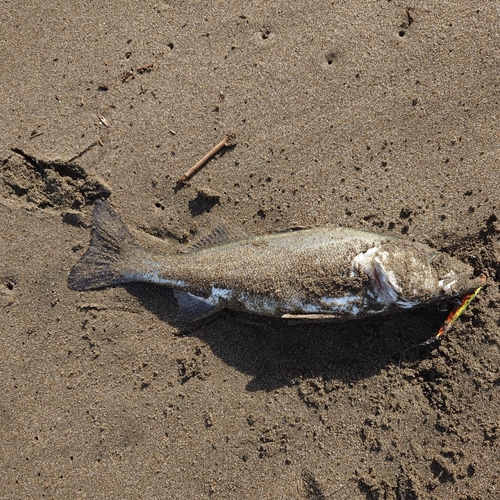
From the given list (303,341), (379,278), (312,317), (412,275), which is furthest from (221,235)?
(412,275)

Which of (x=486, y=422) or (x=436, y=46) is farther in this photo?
(x=436, y=46)

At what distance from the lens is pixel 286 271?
12.1 feet

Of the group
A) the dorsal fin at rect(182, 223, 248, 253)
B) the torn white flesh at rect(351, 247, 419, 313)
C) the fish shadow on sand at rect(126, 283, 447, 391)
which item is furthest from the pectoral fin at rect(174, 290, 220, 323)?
the torn white flesh at rect(351, 247, 419, 313)

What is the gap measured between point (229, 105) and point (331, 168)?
1.32 m

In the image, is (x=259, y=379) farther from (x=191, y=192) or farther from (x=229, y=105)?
(x=229, y=105)

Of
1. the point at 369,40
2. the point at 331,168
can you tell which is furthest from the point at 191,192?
the point at 369,40

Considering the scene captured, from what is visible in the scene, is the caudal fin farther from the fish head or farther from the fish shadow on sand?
the fish head

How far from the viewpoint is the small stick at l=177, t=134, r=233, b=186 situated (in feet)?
13.5

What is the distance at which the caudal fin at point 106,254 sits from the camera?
4086 mm

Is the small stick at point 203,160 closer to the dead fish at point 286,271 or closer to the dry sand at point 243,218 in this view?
the dry sand at point 243,218

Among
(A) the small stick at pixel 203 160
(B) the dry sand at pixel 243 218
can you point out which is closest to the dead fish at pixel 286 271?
(B) the dry sand at pixel 243 218

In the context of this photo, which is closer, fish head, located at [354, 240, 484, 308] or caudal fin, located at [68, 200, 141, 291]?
fish head, located at [354, 240, 484, 308]

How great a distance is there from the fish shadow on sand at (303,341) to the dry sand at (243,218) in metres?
0.02

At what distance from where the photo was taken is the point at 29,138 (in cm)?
420
